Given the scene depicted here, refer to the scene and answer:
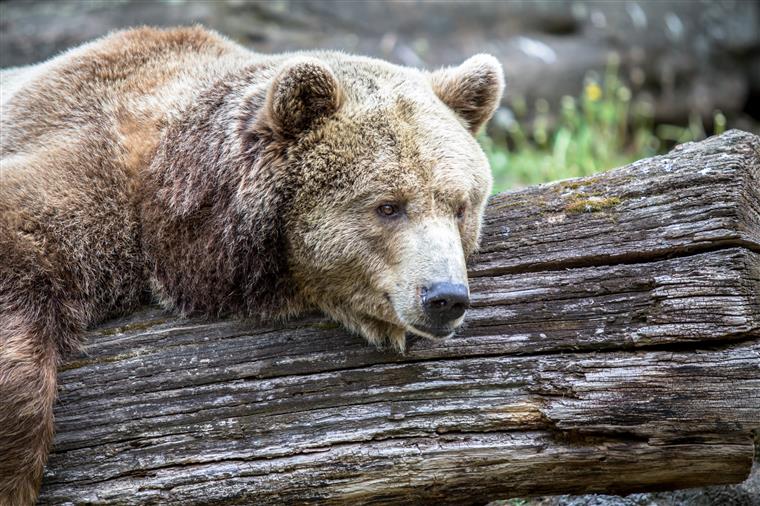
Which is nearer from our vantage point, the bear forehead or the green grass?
the bear forehead

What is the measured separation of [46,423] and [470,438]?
6.46ft

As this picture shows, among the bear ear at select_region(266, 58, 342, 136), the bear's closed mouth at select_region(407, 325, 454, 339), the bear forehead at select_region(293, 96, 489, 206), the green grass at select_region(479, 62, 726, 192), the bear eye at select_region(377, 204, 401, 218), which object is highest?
the bear ear at select_region(266, 58, 342, 136)

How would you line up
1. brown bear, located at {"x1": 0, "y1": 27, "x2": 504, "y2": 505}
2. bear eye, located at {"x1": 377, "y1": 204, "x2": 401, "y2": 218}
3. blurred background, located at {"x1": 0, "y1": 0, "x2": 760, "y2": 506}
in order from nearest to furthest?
brown bear, located at {"x1": 0, "y1": 27, "x2": 504, "y2": 505} < bear eye, located at {"x1": 377, "y1": 204, "x2": 401, "y2": 218} < blurred background, located at {"x1": 0, "y1": 0, "x2": 760, "y2": 506}

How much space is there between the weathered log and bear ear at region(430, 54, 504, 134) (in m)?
0.95

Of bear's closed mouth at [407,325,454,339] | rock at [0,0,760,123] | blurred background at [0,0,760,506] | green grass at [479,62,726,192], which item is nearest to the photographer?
bear's closed mouth at [407,325,454,339]

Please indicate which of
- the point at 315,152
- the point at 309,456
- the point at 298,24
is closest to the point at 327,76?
the point at 315,152

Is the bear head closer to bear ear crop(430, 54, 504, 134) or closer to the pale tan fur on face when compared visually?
the pale tan fur on face

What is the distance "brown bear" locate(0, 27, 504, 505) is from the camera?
373 centimetres

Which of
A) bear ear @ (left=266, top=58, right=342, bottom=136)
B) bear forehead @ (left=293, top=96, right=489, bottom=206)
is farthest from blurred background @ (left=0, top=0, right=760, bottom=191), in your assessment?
bear ear @ (left=266, top=58, right=342, bottom=136)

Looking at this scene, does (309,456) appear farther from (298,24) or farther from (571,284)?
(298,24)

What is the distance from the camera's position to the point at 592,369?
3654mm

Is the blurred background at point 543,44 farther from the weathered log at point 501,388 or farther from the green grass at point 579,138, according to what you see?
the weathered log at point 501,388

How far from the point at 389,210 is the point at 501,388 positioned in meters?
0.99

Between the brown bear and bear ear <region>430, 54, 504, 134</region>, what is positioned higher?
bear ear <region>430, 54, 504, 134</region>
